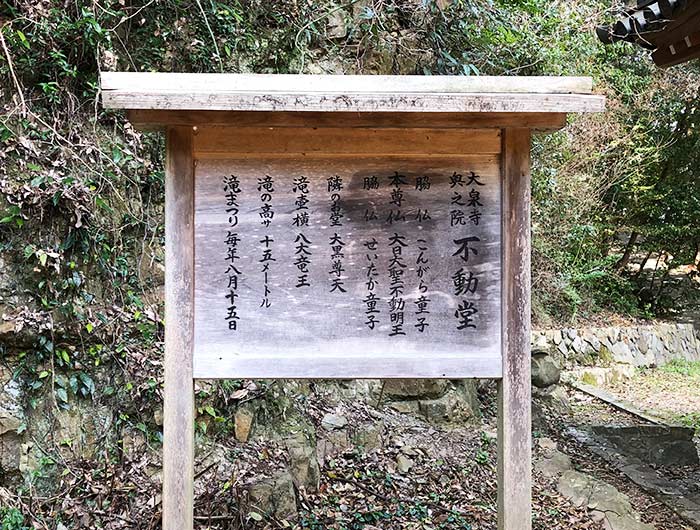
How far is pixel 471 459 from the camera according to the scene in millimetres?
5188

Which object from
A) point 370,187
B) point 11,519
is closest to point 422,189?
point 370,187

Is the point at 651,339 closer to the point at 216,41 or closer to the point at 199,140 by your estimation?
the point at 216,41

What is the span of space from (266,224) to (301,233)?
16 centimetres

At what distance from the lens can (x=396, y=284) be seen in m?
2.40

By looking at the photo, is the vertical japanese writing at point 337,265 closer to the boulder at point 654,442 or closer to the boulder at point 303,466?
the boulder at point 303,466

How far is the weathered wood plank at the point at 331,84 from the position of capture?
2.08 m

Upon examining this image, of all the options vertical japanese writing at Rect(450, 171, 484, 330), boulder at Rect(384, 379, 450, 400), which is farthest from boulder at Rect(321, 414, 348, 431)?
vertical japanese writing at Rect(450, 171, 484, 330)

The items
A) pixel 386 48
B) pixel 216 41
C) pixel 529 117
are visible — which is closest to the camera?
pixel 529 117

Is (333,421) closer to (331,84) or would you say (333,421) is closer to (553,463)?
(553,463)

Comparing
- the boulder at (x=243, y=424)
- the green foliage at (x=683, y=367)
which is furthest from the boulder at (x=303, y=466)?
the green foliage at (x=683, y=367)

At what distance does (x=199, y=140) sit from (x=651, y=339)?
39.0 feet

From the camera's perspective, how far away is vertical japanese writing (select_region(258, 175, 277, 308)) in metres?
2.37

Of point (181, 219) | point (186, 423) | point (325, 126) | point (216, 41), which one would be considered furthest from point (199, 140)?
point (216, 41)

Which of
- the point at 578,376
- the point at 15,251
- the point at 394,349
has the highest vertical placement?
the point at 15,251
